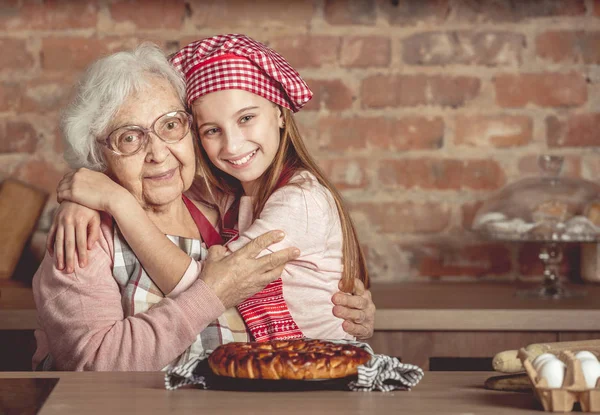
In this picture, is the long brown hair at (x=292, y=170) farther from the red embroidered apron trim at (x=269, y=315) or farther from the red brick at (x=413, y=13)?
the red brick at (x=413, y=13)

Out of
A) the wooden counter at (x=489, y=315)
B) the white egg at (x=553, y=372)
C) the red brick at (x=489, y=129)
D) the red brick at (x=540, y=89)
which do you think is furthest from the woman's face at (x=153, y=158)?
the red brick at (x=540, y=89)

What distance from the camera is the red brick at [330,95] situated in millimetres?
2941

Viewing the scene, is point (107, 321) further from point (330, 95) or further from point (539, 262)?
point (539, 262)

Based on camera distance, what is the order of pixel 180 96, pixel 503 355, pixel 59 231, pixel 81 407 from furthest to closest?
pixel 180 96
pixel 59 231
pixel 503 355
pixel 81 407

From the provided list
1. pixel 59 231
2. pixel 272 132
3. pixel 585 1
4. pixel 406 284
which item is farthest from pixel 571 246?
pixel 59 231

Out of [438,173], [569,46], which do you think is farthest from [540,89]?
[438,173]

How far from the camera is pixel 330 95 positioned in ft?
9.66

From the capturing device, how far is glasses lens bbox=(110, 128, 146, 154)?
1.92 m

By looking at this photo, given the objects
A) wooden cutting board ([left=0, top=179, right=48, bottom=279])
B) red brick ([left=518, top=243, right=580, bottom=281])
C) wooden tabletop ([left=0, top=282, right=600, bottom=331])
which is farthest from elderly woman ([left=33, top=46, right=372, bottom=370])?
red brick ([left=518, top=243, right=580, bottom=281])

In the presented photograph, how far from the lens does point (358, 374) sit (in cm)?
133

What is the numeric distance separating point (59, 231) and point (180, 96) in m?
0.41

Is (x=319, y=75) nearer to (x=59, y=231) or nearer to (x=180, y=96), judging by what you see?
(x=180, y=96)

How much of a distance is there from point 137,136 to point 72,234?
0.26 meters

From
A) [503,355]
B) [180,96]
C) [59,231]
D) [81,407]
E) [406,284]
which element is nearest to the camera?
[81,407]
